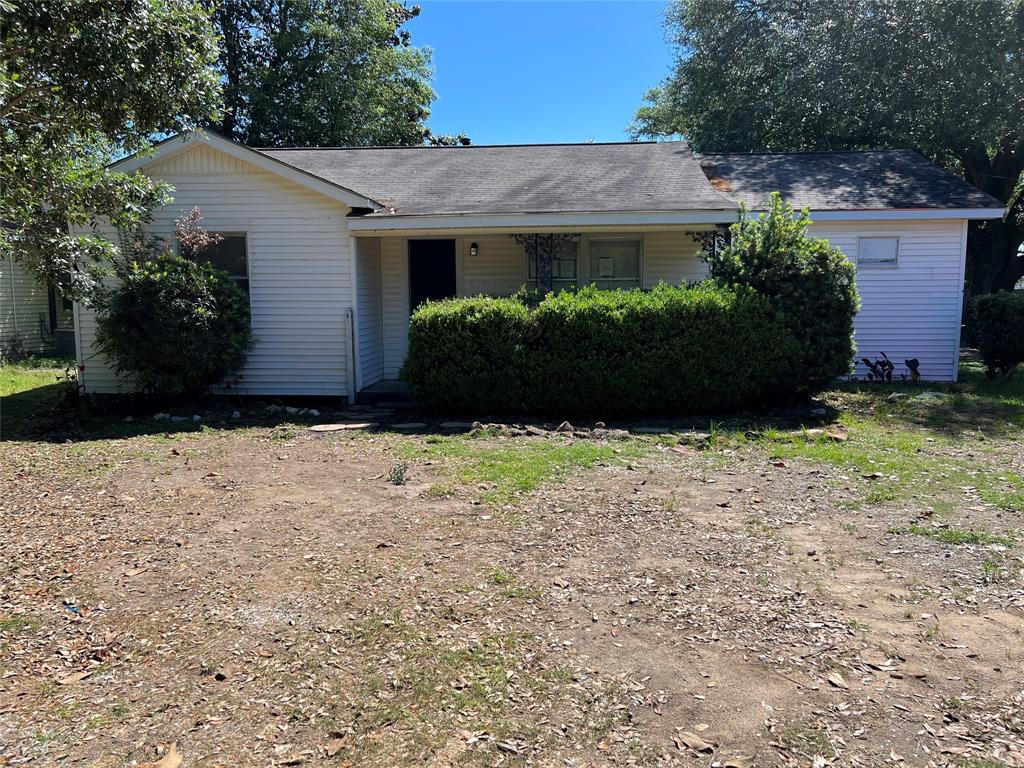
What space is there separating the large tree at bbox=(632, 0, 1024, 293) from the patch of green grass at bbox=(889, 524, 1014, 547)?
627 inches

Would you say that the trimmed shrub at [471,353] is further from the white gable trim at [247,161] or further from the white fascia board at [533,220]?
the white gable trim at [247,161]

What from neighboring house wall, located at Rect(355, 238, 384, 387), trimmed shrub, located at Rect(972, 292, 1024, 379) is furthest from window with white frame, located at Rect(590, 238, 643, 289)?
trimmed shrub, located at Rect(972, 292, 1024, 379)

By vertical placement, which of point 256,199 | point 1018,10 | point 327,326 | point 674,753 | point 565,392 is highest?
point 1018,10

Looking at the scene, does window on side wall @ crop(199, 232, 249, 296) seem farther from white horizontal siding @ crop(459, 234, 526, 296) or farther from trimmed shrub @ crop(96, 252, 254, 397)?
white horizontal siding @ crop(459, 234, 526, 296)

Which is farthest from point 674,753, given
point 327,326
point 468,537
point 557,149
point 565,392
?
point 557,149

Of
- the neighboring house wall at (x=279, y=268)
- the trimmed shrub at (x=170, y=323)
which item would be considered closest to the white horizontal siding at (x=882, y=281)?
Answer: the neighboring house wall at (x=279, y=268)

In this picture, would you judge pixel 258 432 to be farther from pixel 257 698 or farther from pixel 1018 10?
pixel 1018 10

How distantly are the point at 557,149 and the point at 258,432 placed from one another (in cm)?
835

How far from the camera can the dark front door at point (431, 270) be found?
Result: 11969mm

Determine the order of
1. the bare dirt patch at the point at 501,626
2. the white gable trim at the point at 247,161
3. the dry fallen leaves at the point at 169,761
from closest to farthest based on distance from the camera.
Answer: 1. the dry fallen leaves at the point at 169,761
2. the bare dirt patch at the point at 501,626
3. the white gable trim at the point at 247,161

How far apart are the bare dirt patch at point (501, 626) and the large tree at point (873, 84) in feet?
52.4

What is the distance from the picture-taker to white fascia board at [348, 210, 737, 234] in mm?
9891

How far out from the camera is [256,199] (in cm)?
1019

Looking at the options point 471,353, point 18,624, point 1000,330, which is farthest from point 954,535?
A: point 1000,330
